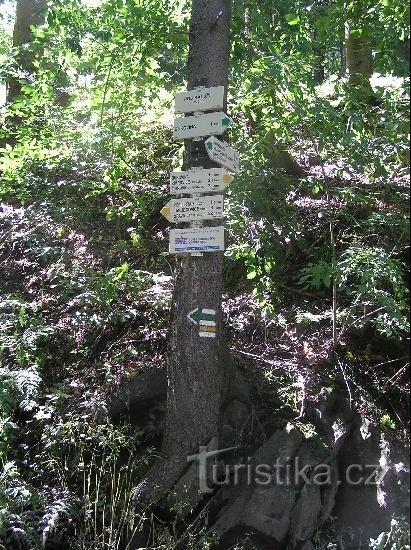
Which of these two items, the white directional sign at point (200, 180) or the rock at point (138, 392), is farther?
the rock at point (138, 392)

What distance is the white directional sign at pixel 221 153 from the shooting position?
3.87 m

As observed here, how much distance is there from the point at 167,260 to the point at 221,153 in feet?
6.73

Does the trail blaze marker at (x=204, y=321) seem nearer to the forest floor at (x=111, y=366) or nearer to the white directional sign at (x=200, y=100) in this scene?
the forest floor at (x=111, y=366)

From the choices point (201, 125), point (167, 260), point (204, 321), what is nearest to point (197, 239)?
point (204, 321)

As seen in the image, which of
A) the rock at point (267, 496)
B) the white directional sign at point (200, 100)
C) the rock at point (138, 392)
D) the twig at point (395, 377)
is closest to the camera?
the rock at point (267, 496)

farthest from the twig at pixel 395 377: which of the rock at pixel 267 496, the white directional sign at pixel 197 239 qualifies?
the white directional sign at pixel 197 239

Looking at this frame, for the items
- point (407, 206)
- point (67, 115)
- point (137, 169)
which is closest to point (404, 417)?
point (407, 206)

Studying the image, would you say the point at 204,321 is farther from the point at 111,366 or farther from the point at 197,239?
the point at 111,366

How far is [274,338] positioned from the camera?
480 centimetres

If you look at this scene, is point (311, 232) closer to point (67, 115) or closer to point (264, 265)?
point (264, 265)

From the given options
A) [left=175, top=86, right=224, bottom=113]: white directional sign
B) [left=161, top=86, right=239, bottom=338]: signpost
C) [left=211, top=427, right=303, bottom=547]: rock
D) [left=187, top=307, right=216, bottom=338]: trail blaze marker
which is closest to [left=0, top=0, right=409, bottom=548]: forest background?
[left=211, top=427, right=303, bottom=547]: rock

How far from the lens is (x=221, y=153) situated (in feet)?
13.0

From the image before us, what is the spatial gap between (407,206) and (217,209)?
1.75 m

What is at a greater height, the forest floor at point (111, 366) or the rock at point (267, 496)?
the forest floor at point (111, 366)
